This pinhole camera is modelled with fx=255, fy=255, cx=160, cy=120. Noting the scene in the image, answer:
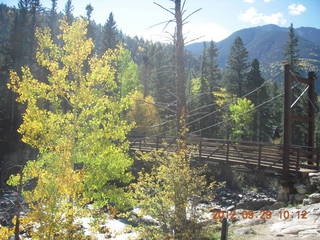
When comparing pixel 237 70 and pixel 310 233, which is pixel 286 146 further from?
pixel 237 70

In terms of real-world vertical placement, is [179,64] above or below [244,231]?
above

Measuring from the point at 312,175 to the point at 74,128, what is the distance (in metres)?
7.55

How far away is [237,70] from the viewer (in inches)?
1259

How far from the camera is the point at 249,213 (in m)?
8.43

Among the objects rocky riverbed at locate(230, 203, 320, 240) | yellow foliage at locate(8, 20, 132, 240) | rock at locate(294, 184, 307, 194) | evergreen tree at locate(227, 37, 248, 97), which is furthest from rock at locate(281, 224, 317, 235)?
evergreen tree at locate(227, 37, 248, 97)

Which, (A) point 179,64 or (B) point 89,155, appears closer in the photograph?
(B) point 89,155

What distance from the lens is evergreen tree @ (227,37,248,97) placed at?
3155 cm

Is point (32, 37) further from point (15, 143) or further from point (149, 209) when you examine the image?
point (149, 209)

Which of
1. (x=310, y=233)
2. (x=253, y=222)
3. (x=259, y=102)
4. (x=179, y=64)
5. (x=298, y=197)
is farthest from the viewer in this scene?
(x=259, y=102)

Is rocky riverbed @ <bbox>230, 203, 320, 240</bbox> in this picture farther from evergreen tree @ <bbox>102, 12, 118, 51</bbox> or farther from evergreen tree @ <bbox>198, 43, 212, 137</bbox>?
evergreen tree @ <bbox>102, 12, 118, 51</bbox>

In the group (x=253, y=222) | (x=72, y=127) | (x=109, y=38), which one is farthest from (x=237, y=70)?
(x=72, y=127)

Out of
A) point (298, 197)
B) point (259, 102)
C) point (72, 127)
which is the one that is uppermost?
point (259, 102)

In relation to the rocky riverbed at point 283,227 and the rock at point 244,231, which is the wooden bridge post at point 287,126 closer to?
the rocky riverbed at point 283,227

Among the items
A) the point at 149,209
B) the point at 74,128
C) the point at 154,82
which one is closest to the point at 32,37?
the point at 154,82
